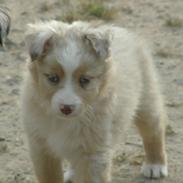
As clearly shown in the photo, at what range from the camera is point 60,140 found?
4.94m

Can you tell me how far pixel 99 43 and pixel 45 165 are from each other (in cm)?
98

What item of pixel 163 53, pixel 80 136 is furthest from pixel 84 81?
pixel 163 53

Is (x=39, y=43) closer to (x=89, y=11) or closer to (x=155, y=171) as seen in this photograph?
(x=155, y=171)

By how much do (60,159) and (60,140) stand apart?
28 cm

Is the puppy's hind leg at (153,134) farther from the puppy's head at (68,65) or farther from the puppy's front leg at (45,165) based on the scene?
the puppy's head at (68,65)

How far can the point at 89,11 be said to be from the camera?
9172 millimetres

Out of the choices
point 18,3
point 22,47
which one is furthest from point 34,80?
point 18,3

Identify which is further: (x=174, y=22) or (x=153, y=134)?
(x=174, y=22)

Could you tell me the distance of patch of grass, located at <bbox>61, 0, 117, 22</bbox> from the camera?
891 centimetres

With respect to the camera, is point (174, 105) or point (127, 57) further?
point (174, 105)

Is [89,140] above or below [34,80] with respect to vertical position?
below

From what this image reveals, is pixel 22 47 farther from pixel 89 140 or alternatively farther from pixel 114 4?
pixel 89 140

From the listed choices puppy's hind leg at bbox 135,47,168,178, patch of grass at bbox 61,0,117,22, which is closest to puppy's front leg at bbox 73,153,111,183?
puppy's hind leg at bbox 135,47,168,178

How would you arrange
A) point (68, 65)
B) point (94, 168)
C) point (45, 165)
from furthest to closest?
point (45, 165) < point (94, 168) < point (68, 65)
